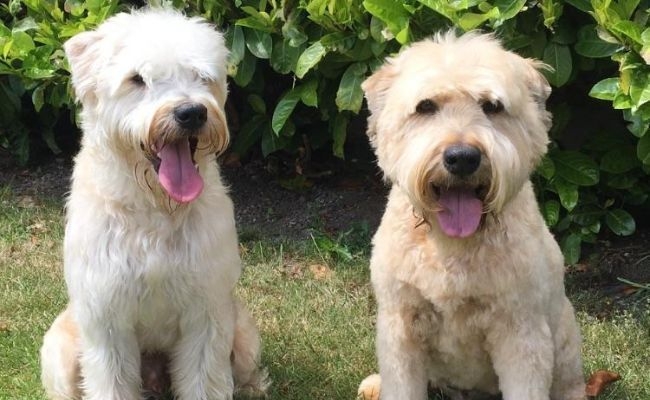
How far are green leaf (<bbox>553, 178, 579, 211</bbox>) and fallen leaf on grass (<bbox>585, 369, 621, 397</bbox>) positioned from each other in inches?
41.1

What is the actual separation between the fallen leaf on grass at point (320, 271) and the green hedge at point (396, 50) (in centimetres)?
76

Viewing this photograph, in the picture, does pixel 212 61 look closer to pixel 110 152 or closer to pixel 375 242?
pixel 110 152

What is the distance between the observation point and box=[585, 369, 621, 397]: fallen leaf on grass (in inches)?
165

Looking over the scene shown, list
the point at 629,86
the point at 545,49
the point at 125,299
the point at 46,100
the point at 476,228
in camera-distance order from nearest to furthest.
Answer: the point at 476,228 → the point at 125,299 → the point at 629,86 → the point at 545,49 → the point at 46,100

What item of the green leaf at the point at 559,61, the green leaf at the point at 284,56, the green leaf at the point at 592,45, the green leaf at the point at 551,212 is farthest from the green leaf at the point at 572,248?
the green leaf at the point at 284,56

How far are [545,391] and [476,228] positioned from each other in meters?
0.70

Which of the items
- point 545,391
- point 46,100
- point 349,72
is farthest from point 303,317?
point 46,100

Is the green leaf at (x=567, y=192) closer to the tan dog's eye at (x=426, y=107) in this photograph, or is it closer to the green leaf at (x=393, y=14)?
the green leaf at (x=393, y=14)

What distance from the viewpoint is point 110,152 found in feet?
11.7

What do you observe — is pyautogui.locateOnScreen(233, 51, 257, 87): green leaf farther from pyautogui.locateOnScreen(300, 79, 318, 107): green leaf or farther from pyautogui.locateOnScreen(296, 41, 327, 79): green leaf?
pyautogui.locateOnScreen(296, 41, 327, 79): green leaf

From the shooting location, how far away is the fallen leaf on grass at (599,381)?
13.7ft

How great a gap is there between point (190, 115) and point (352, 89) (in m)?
1.81

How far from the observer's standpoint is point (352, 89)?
504 cm

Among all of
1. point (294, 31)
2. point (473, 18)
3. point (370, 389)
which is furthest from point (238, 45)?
point (370, 389)
